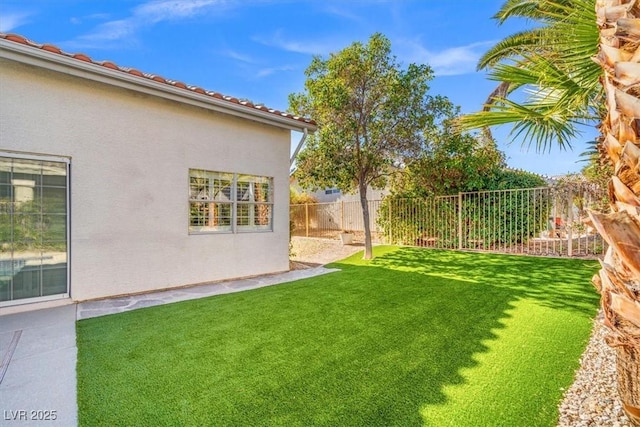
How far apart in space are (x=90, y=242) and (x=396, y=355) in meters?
6.63

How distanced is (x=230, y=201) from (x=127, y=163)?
2798 millimetres

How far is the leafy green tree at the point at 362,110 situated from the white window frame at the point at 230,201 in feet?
10.2

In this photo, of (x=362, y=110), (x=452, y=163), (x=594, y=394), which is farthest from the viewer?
(x=452, y=163)

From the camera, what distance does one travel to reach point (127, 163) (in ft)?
24.1

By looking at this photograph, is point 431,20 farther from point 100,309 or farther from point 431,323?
point 100,309

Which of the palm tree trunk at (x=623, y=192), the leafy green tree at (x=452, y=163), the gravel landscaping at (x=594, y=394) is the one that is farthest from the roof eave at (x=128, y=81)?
the gravel landscaping at (x=594, y=394)

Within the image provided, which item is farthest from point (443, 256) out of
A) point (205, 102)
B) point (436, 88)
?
point (205, 102)

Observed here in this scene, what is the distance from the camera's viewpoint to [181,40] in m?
11.6

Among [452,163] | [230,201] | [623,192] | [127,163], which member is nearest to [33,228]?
[127,163]

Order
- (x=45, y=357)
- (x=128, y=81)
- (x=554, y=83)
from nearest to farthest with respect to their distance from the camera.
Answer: (x=554, y=83) → (x=45, y=357) → (x=128, y=81)

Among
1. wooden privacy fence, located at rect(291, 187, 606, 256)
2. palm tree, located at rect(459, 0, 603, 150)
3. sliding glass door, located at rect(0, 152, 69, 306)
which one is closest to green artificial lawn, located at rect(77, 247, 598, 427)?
sliding glass door, located at rect(0, 152, 69, 306)

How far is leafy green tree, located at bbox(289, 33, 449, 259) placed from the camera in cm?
1148

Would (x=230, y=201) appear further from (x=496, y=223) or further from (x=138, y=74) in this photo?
(x=496, y=223)

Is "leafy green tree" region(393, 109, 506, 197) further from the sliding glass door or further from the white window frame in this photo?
the sliding glass door
